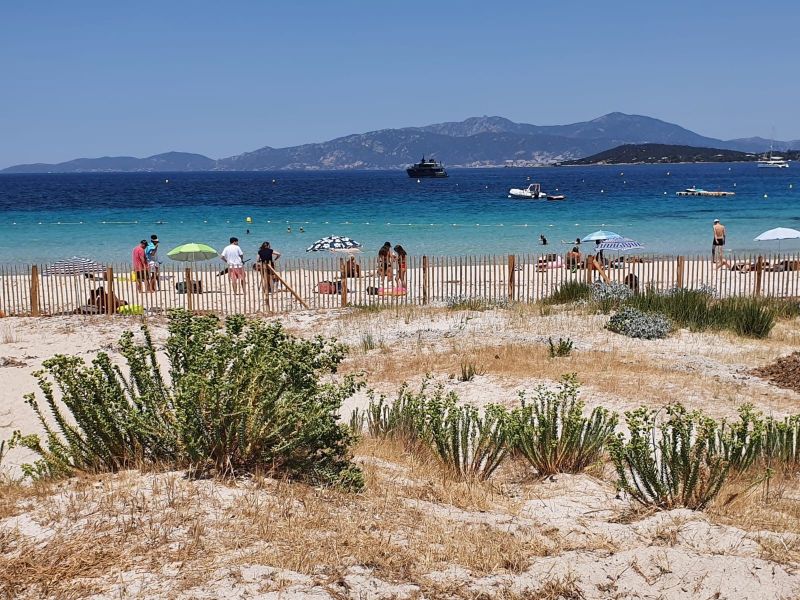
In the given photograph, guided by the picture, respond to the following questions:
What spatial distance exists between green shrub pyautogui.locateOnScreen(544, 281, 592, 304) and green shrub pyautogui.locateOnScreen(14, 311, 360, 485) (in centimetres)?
1199

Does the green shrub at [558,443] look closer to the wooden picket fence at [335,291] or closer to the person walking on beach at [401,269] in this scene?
the wooden picket fence at [335,291]

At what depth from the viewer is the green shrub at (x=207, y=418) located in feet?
19.3

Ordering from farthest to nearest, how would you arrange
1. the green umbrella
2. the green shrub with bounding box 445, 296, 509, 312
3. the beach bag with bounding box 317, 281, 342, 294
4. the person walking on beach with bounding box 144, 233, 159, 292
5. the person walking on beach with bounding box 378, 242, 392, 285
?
the green umbrella, the person walking on beach with bounding box 378, 242, 392, 285, the person walking on beach with bounding box 144, 233, 159, 292, the beach bag with bounding box 317, 281, 342, 294, the green shrub with bounding box 445, 296, 509, 312

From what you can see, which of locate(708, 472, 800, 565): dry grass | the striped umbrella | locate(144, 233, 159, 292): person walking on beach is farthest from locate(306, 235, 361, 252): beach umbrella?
locate(708, 472, 800, 565): dry grass

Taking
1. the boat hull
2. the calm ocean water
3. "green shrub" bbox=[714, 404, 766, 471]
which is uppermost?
the boat hull

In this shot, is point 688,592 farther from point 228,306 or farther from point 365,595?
point 228,306

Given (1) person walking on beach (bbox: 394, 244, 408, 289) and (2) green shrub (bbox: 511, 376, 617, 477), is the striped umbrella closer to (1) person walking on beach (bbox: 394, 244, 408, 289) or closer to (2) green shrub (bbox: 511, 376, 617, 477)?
(1) person walking on beach (bbox: 394, 244, 408, 289)

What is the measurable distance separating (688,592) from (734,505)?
1.84 m

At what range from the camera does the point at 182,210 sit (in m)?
63.9

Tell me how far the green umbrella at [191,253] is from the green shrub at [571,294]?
10370 mm

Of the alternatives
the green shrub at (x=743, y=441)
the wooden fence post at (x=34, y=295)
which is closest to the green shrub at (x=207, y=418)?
the green shrub at (x=743, y=441)

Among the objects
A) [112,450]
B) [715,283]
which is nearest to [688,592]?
[112,450]

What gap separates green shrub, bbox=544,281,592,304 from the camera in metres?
17.8

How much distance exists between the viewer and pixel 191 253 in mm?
24109
